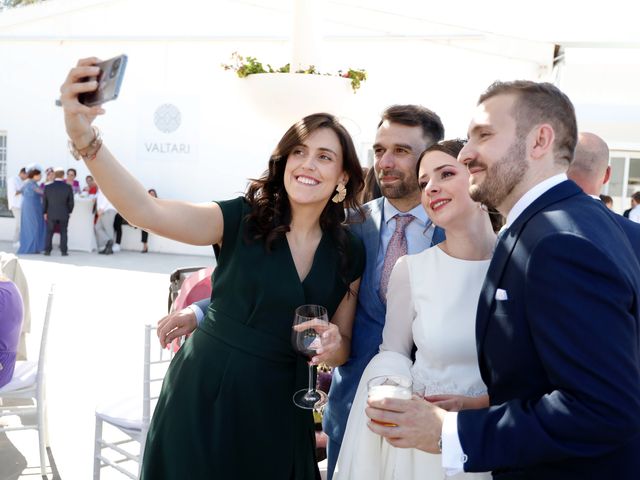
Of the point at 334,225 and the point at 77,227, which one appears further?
the point at 77,227

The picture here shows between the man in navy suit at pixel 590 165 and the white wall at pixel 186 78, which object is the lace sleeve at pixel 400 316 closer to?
the man in navy suit at pixel 590 165

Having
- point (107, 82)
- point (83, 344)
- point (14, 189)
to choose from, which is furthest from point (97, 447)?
point (14, 189)

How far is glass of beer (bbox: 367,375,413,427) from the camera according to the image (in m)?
1.48

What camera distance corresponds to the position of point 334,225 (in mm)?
2326

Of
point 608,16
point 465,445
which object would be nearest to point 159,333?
point 465,445

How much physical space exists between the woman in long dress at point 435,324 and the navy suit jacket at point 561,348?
13.0 inches

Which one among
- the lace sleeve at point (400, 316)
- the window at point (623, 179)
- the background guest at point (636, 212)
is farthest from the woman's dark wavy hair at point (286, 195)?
the window at point (623, 179)

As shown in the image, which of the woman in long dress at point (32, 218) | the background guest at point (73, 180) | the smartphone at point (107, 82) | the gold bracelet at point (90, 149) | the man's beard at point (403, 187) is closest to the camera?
the smartphone at point (107, 82)

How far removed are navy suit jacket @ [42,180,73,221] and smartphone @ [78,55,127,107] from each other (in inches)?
494

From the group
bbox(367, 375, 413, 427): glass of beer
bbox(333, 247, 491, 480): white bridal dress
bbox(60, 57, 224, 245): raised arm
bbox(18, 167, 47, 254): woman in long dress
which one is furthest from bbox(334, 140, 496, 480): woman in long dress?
bbox(18, 167, 47, 254): woman in long dress

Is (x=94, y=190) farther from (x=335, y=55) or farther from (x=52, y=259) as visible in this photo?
(x=335, y=55)

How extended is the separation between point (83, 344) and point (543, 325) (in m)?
6.03

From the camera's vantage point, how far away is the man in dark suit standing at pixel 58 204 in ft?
42.9

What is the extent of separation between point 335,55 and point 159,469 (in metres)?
13.1
